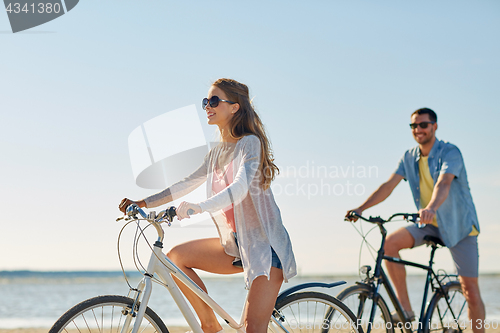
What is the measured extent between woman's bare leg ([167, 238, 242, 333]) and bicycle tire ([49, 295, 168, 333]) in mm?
294

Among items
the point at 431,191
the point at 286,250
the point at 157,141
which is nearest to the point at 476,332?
the point at 431,191

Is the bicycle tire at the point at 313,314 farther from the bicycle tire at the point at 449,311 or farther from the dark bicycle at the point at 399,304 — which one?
the bicycle tire at the point at 449,311

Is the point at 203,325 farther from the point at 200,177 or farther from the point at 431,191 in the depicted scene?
the point at 431,191

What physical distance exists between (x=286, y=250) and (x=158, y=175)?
5.18ft

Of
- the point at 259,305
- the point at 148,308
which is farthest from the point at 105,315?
the point at 259,305

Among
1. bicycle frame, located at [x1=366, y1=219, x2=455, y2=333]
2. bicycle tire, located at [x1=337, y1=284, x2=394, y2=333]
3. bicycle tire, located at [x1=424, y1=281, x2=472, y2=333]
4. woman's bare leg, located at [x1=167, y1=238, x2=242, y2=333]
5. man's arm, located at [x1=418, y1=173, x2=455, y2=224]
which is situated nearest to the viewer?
woman's bare leg, located at [x1=167, y1=238, x2=242, y2=333]

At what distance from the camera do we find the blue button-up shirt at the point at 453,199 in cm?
441

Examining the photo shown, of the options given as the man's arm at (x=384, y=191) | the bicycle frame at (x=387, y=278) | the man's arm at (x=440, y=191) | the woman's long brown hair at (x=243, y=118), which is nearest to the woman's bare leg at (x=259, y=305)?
the woman's long brown hair at (x=243, y=118)

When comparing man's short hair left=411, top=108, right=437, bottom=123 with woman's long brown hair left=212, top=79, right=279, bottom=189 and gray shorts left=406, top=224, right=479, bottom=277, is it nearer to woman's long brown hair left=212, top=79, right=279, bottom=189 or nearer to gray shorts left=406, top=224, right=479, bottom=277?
gray shorts left=406, top=224, right=479, bottom=277

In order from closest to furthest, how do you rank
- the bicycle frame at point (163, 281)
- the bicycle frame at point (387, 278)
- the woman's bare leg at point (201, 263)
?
the bicycle frame at point (163, 281)
the woman's bare leg at point (201, 263)
the bicycle frame at point (387, 278)

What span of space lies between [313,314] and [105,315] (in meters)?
1.40

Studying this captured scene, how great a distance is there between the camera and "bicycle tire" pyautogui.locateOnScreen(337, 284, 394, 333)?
12.4 feet

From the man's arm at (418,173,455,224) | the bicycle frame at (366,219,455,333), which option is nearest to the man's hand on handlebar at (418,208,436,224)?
the man's arm at (418,173,455,224)

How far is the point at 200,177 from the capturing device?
3.15 metres
